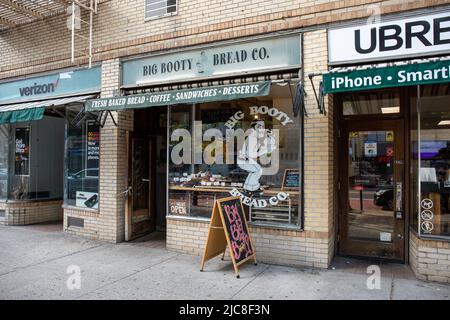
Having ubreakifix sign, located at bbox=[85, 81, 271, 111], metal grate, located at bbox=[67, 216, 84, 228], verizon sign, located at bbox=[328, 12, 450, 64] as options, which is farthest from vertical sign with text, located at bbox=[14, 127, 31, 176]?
verizon sign, located at bbox=[328, 12, 450, 64]

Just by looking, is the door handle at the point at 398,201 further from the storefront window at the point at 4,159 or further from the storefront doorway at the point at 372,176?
the storefront window at the point at 4,159

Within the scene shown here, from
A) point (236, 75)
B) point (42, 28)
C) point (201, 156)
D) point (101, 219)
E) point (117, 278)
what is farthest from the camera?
point (42, 28)

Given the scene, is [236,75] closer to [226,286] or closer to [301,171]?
[301,171]

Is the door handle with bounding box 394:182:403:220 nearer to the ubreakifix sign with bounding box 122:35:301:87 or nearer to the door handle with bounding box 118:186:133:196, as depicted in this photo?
the ubreakifix sign with bounding box 122:35:301:87

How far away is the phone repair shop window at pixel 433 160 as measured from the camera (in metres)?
5.59

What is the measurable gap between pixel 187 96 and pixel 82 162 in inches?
145

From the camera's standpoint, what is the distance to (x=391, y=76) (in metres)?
4.64

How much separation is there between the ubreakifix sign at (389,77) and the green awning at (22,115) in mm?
5641

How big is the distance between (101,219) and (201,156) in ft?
8.55

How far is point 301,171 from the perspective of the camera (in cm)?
603

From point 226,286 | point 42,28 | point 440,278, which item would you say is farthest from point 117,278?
point 42,28

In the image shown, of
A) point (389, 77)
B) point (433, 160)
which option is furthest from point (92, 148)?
point (433, 160)

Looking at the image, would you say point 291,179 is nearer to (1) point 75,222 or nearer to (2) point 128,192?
(2) point 128,192

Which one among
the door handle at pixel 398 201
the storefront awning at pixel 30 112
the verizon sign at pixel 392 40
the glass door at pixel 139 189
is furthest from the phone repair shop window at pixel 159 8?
the door handle at pixel 398 201
